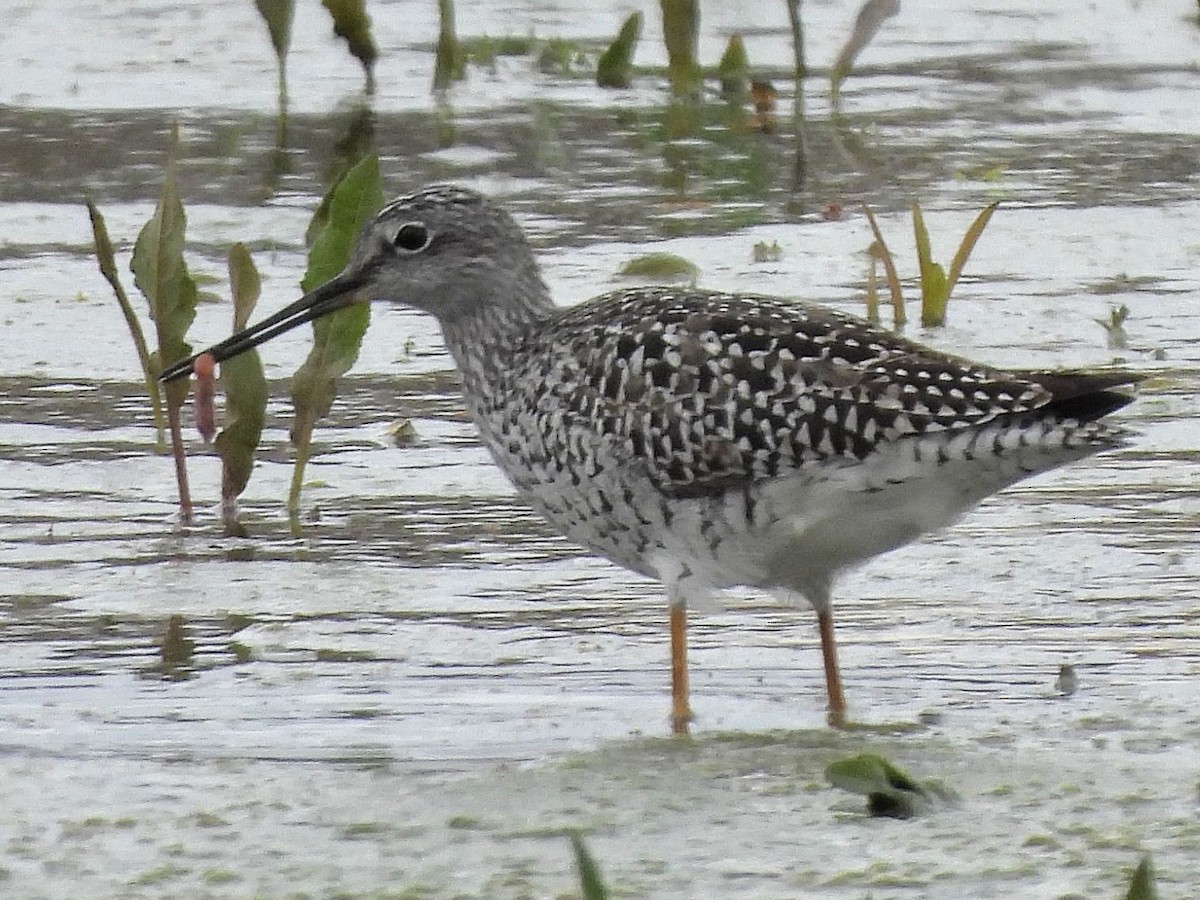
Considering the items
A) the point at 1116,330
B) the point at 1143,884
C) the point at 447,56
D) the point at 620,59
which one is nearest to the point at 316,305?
the point at 1116,330

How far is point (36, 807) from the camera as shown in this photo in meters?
5.16

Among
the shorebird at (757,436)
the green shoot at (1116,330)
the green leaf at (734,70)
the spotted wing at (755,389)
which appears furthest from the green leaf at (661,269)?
the green leaf at (734,70)

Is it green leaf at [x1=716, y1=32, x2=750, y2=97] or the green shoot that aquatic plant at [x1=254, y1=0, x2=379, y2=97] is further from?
the green shoot

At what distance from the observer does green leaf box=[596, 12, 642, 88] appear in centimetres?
1298

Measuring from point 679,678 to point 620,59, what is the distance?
7.62 metres

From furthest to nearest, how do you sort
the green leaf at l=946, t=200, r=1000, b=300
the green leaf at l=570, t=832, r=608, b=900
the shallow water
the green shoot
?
the green shoot, the green leaf at l=946, t=200, r=1000, b=300, the shallow water, the green leaf at l=570, t=832, r=608, b=900

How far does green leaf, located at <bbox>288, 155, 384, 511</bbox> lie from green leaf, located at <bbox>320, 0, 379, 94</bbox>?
513 cm

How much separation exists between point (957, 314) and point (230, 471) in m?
3.07

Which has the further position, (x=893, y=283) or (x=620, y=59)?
(x=620, y=59)

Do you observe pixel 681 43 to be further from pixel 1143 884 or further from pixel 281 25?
pixel 1143 884

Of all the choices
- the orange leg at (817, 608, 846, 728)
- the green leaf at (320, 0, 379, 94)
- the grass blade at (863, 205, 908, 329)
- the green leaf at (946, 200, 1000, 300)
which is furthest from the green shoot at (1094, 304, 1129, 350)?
the green leaf at (320, 0, 379, 94)

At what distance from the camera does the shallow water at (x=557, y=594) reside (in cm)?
495

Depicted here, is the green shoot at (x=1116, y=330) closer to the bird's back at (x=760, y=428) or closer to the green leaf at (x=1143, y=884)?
the bird's back at (x=760, y=428)

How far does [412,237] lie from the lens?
6.80 meters
